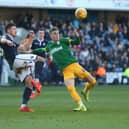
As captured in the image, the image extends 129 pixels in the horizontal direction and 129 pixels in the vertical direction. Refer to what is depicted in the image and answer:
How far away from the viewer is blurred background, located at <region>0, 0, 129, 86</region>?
3244 centimetres

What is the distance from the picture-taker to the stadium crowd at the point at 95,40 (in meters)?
33.2

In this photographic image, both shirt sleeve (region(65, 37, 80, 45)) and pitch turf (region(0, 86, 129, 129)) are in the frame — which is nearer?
pitch turf (region(0, 86, 129, 129))

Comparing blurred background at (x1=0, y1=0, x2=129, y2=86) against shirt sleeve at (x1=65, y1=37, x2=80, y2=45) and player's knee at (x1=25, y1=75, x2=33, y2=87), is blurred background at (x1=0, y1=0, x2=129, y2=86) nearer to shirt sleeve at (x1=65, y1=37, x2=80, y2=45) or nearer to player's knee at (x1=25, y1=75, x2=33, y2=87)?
shirt sleeve at (x1=65, y1=37, x2=80, y2=45)

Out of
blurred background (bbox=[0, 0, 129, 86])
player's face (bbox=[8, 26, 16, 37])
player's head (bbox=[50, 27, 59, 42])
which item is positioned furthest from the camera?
blurred background (bbox=[0, 0, 129, 86])

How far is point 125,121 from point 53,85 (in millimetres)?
17541

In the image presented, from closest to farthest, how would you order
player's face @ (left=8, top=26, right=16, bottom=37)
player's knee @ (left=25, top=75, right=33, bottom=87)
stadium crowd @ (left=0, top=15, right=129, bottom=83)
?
1. player's knee @ (left=25, top=75, right=33, bottom=87)
2. player's face @ (left=8, top=26, right=16, bottom=37)
3. stadium crowd @ (left=0, top=15, right=129, bottom=83)

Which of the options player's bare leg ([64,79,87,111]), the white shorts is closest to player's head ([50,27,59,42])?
the white shorts

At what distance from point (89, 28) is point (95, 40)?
3.56ft

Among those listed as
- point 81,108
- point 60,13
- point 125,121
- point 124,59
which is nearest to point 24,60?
point 81,108

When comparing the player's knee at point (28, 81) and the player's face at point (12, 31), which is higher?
the player's face at point (12, 31)

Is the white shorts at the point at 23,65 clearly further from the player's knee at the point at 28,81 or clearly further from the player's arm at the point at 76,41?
the player's arm at the point at 76,41

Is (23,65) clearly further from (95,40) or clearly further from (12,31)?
(95,40)

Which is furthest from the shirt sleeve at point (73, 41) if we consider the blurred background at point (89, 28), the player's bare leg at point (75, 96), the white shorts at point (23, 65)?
the blurred background at point (89, 28)

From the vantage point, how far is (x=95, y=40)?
35.2 metres
